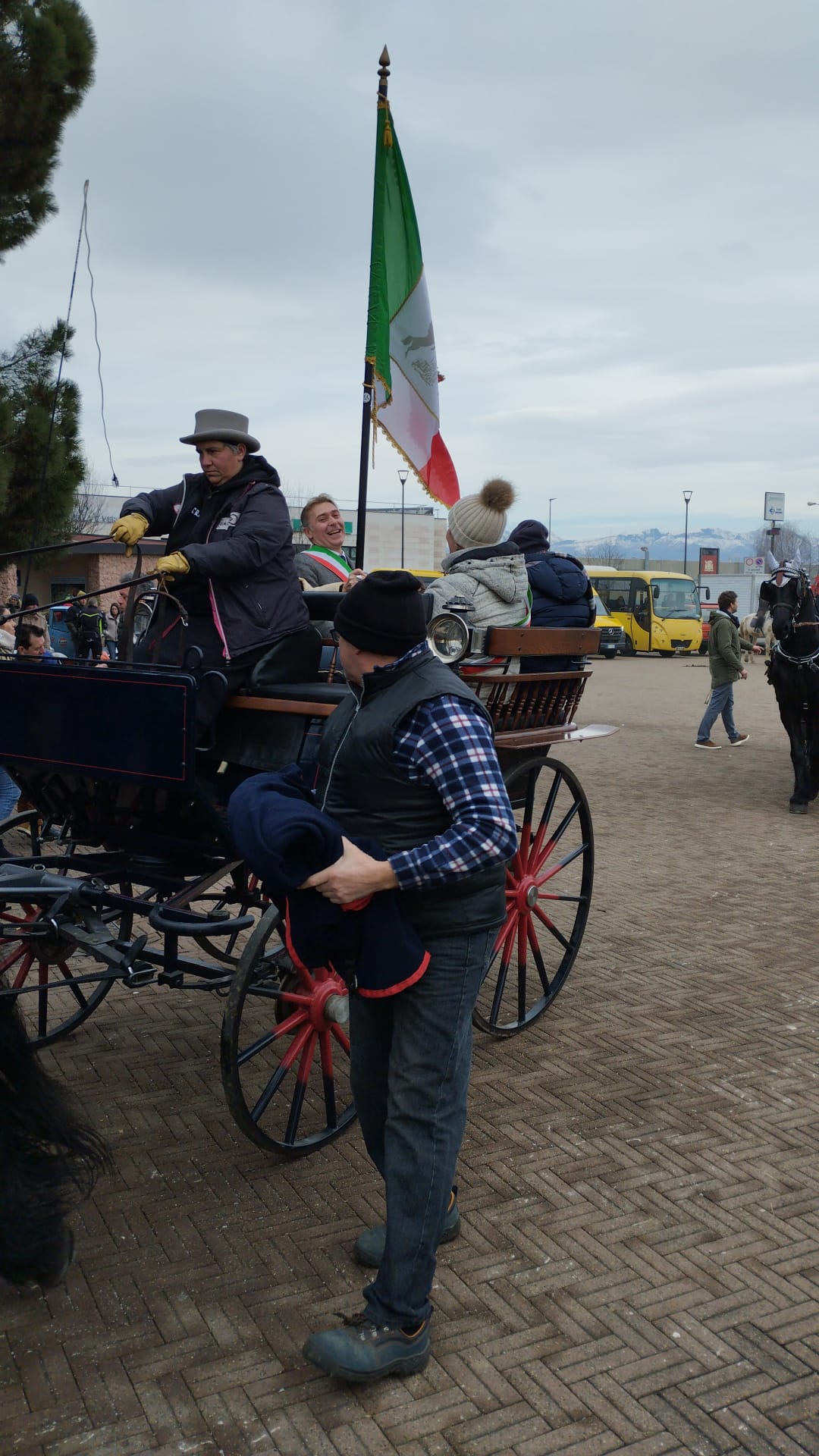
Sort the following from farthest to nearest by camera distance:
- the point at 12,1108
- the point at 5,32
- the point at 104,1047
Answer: the point at 5,32 < the point at 104,1047 < the point at 12,1108

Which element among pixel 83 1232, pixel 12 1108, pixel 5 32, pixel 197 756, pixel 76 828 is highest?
pixel 5 32

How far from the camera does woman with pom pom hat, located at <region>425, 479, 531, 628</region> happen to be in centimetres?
466

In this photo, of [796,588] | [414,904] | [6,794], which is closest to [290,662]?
[414,904]

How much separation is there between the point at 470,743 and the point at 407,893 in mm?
366

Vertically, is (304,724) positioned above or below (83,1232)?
above

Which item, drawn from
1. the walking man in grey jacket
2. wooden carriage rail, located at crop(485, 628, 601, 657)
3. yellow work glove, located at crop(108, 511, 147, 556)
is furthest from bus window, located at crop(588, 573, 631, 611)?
yellow work glove, located at crop(108, 511, 147, 556)

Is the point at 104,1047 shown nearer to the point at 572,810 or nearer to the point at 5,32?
the point at 572,810

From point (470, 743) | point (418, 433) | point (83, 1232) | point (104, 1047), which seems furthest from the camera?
point (418, 433)

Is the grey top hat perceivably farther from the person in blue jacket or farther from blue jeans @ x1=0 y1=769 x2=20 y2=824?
blue jeans @ x1=0 y1=769 x2=20 y2=824

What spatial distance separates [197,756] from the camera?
4.22 meters

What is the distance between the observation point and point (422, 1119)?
2.66 metres

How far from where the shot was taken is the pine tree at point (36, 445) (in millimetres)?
7645

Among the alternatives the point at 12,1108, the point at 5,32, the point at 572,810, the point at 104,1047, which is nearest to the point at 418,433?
the point at 572,810

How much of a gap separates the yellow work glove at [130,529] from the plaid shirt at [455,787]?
1.73 m
